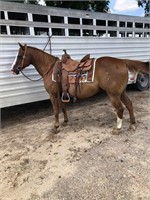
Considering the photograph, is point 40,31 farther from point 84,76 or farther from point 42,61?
point 84,76

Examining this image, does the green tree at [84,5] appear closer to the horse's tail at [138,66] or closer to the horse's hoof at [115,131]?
the horse's tail at [138,66]

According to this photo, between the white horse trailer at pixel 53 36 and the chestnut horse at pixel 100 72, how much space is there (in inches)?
11.8

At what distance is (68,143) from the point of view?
3234 millimetres

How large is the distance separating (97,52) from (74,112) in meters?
1.48

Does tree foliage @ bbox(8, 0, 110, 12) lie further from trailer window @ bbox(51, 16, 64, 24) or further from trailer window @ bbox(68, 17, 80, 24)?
trailer window @ bbox(51, 16, 64, 24)

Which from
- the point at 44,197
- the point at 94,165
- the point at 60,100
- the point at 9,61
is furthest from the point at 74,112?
the point at 44,197

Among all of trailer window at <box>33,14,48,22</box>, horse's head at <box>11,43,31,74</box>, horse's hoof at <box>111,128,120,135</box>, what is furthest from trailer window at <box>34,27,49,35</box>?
horse's hoof at <box>111,128,120,135</box>

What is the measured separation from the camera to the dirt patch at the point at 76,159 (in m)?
2.19

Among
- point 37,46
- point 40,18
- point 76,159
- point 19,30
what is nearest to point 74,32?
point 40,18

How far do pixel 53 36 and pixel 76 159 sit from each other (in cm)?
241

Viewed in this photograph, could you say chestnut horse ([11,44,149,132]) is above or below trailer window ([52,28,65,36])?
below

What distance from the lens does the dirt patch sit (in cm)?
219

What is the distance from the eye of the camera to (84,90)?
3480 millimetres

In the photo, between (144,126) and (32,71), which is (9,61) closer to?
(32,71)
